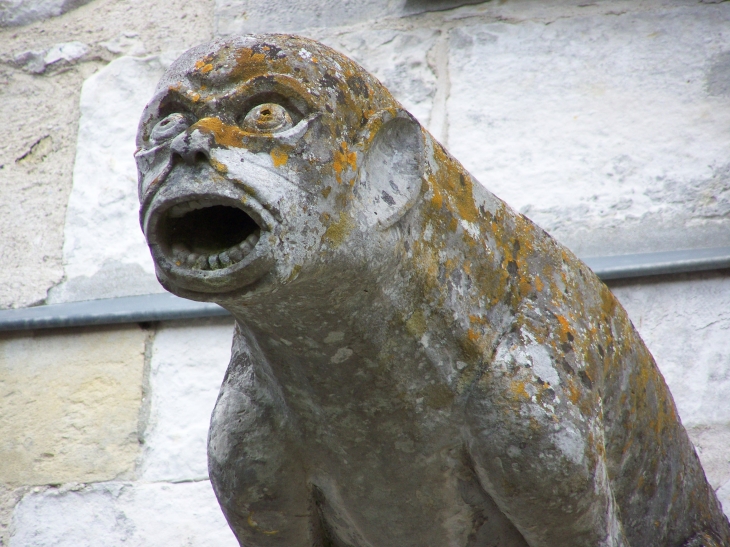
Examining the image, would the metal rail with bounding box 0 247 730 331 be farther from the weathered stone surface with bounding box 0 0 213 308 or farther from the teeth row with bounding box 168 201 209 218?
the teeth row with bounding box 168 201 209 218

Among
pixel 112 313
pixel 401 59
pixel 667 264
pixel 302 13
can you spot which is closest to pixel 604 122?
pixel 667 264

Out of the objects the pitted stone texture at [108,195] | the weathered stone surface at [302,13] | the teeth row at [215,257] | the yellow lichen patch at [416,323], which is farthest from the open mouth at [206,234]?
the weathered stone surface at [302,13]

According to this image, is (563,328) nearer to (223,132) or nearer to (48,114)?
(223,132)

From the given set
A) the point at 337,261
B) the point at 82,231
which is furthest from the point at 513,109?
the point at 337,261

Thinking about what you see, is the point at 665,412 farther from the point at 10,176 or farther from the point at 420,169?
the point at 10,176

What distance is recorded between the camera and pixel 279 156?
3.70 feet

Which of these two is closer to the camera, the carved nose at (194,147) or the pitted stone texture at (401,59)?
the carved nose at (194,147)

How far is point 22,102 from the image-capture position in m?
2.85

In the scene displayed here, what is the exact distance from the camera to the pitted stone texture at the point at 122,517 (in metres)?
2.21

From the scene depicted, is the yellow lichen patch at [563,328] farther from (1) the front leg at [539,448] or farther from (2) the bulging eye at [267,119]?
(2) the bulging eye at [267,119]

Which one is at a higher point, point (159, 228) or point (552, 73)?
point (159, 228)

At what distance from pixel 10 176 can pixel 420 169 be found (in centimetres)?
183

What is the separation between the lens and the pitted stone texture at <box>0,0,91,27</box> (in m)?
2.95

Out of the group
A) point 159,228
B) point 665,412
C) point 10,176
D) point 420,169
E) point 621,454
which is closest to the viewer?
point 159,228
